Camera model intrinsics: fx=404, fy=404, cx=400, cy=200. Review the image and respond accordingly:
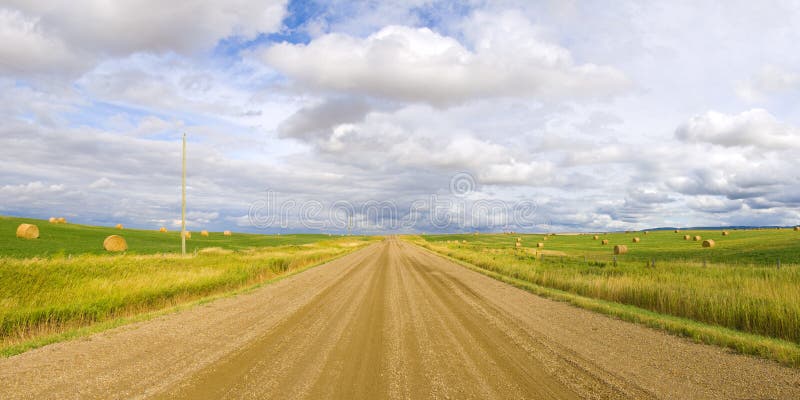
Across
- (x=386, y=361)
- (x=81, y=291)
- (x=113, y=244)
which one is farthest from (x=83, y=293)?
(x=113, y=244)

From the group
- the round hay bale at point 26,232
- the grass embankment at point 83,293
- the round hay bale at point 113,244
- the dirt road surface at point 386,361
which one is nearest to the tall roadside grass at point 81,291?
the grass embankment at point 83,293

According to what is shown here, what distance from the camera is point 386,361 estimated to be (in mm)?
7570

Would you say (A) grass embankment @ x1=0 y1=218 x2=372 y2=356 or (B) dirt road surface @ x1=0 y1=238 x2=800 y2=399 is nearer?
(B) dirt road surface @ x1=0 y1=238 x2=800 y2=399

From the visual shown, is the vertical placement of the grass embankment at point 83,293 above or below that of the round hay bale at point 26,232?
below

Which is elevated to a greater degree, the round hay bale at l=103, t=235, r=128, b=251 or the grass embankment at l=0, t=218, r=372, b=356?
the round hay bale at l=103, t=235, r=128, b=251

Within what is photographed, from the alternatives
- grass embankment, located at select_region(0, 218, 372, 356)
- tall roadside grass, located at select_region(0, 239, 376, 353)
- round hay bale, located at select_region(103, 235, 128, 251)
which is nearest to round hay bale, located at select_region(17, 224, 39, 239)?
round hay bale, located at select_region(103, 235, 128, 251)

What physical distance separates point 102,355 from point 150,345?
0.89 meters

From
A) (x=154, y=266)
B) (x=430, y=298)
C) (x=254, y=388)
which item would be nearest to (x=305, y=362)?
(x=254, y=388)

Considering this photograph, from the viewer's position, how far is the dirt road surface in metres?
6.08

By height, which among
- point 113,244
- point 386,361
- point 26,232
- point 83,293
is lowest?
point 386,361

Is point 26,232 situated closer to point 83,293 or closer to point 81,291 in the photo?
point 81,291

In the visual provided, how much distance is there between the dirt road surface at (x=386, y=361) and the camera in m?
6.08

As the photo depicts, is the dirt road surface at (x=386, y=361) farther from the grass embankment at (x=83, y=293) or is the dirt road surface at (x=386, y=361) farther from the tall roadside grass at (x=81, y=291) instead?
the tall roadside grass at (x=81, y=291)

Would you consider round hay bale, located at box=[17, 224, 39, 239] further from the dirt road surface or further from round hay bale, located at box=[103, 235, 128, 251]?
the dirt road surface
